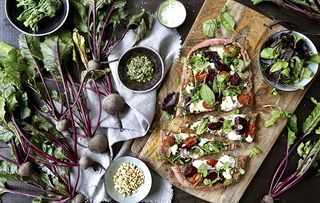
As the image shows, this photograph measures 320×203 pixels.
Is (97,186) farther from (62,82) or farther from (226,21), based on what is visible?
(226,21)

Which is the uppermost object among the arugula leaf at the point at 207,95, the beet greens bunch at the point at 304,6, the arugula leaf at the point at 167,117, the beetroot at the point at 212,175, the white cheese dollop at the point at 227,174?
the beet greens bunch at the point at 304,6

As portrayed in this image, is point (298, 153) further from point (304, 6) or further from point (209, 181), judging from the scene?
point (304, 6)

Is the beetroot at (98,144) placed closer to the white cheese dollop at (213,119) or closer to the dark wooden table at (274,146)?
the dark wooden table at (274,146)

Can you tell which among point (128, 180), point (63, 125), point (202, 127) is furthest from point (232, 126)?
point (63, 125)

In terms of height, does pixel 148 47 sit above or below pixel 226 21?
below

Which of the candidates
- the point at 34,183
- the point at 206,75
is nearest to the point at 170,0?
the point at 206,75

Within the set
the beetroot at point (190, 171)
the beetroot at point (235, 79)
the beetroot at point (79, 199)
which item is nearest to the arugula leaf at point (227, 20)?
the beetroot at point (235, 79)

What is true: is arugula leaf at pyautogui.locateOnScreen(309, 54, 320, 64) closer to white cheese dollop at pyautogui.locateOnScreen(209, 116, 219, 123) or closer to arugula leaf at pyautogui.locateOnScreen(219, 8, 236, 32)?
arugula leaf at pyautogui.locateOnScreen(219, 8, 236, 32)
